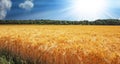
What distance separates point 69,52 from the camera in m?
11.3

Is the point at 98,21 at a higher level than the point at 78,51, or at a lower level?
lower

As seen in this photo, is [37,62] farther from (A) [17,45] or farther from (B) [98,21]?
(B) [98,21]

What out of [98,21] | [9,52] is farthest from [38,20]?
[9,52]

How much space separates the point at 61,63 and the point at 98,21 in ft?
321

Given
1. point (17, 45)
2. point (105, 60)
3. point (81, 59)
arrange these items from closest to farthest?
point (105, 60) < point (81, 59) < point (17, 45)

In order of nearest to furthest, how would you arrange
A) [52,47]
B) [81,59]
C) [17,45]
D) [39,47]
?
[81,59], [52,47], [39,47], [17,45]

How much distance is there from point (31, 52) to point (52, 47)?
163cm

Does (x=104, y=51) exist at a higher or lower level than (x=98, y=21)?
higher

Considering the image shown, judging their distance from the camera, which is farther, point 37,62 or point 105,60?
point 37,62

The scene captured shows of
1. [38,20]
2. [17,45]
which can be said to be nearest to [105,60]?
[17,45]

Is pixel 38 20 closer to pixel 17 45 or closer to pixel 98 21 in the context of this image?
pixel 98 21

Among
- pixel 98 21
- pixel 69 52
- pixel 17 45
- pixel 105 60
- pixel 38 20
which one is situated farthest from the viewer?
pixel 38 20

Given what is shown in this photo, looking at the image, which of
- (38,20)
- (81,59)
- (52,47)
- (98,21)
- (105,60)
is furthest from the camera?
(38,20)

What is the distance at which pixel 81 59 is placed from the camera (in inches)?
408
